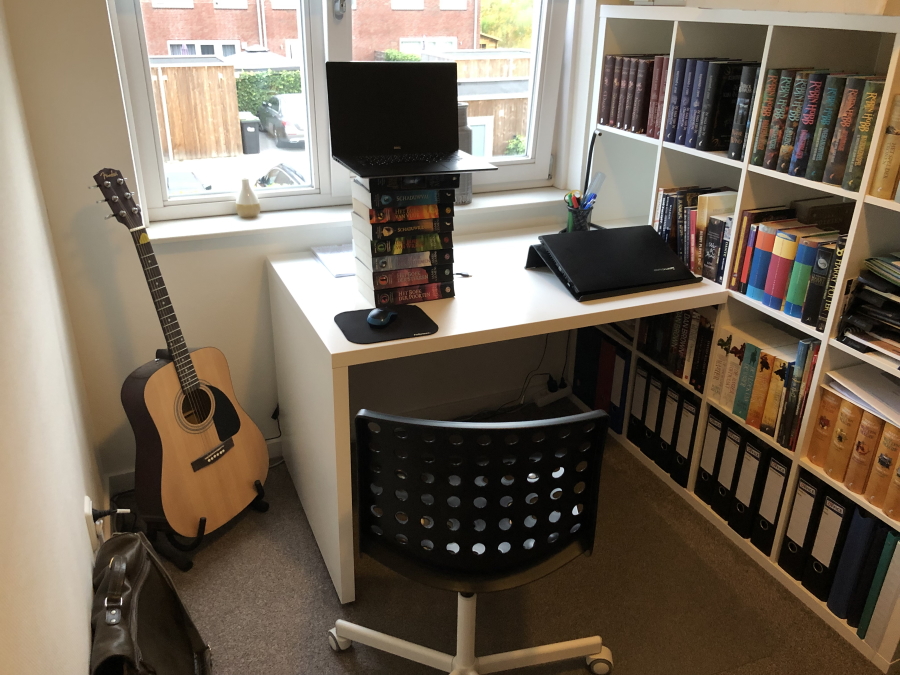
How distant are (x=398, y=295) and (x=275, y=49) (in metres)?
0.86

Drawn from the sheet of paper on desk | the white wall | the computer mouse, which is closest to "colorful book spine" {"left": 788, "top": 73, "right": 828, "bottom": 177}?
the computer mouse

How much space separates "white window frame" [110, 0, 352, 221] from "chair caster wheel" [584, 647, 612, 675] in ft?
4.97

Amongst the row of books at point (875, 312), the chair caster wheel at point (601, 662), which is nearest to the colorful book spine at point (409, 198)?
the row of books at point (875, 312)

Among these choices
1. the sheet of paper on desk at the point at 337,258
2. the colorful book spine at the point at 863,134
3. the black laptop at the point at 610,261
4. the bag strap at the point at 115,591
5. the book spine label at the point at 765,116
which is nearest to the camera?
the bag strap at the point at 115,591

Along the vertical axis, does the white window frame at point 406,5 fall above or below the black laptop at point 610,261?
above

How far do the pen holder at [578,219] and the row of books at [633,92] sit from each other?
276mm

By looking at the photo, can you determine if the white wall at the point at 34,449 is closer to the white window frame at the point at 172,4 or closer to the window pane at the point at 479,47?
the white window frame at the point at 172,4

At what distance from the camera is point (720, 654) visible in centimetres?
172

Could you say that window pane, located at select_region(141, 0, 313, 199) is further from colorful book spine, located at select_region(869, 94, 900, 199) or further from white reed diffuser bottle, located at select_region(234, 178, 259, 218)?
colorful book spine, located at select_region(869, 94, 900, 199)

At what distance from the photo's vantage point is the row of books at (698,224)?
1.93 metres

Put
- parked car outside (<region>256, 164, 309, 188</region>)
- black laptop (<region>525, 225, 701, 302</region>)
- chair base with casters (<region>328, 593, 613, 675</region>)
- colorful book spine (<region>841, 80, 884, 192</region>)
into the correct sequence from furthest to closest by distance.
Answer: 1. parked car outside (<region>256, 164, 309, 188</region>)
2. black laptop (<region>525, 225, 701, 302</region>)
3. chair base with casters (<region>328, 593, 613, 675</region>)
4. colorful book spine (<region>841, 80, 884, 192</region>)

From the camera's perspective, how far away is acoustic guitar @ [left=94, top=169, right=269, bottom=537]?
71.1 inches

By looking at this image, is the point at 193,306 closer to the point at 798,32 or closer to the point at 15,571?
the point at 15,571

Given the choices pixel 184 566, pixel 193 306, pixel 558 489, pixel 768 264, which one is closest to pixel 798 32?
pixel 768 264
